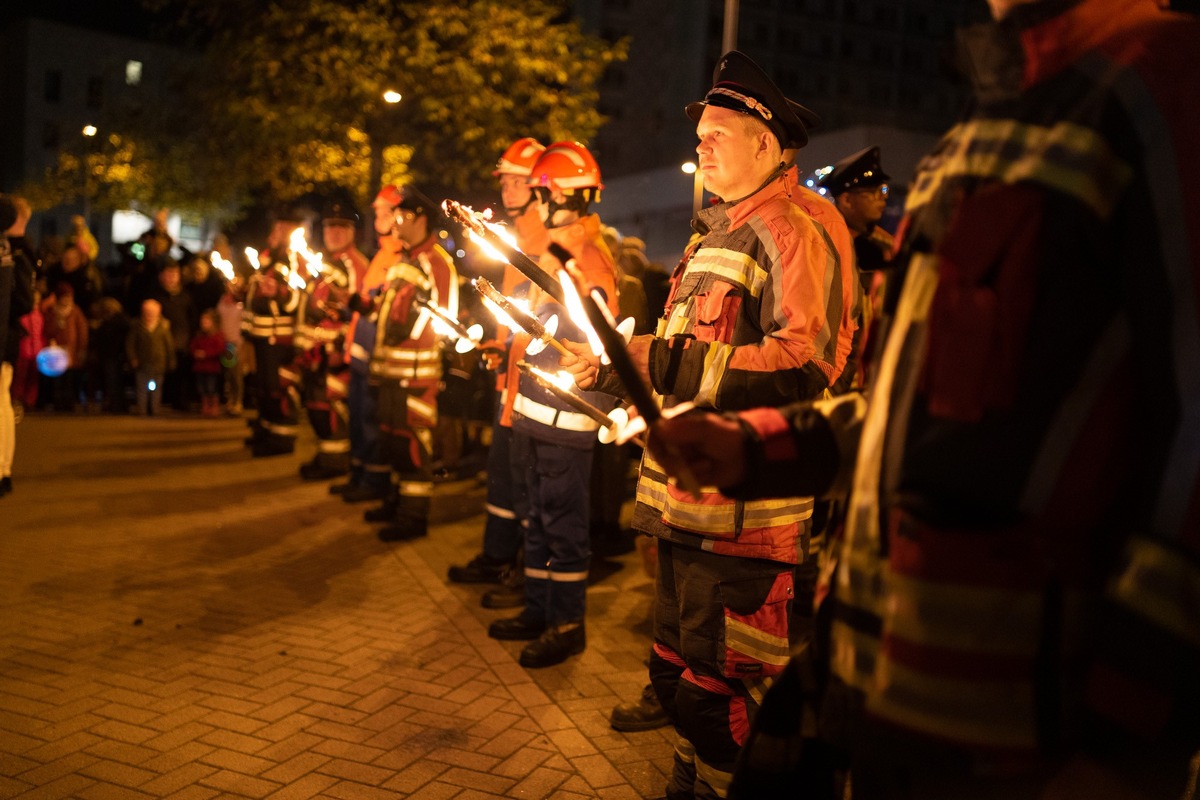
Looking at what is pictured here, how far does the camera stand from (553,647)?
5758 mm

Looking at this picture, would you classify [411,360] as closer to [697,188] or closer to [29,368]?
[697,188]

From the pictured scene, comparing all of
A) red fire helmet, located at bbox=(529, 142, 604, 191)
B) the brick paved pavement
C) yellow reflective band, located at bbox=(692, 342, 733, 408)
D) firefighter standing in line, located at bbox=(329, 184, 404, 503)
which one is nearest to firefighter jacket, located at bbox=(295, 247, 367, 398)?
firefighter standing in line, located at bbox=(329, 184, 404, 503)

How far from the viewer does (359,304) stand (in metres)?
9.48

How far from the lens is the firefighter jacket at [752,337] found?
136 inches

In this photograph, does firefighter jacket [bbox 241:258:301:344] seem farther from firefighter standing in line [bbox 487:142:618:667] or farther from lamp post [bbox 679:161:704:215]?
firefighter standing in line [bbox 487:142:618:667]

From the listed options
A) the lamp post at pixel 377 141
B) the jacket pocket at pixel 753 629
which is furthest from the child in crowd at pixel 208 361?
the jacket pocket at pixel 753 629

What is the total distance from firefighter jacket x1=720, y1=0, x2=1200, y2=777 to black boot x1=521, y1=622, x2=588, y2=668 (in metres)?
4.17

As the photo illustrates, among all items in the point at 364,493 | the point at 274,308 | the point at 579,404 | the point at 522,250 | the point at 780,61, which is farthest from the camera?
the point at 780,61

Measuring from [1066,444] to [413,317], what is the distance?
738cm

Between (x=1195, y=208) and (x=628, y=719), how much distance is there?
3.87 meters

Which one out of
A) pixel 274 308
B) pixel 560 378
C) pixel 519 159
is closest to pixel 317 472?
pixel 274 308

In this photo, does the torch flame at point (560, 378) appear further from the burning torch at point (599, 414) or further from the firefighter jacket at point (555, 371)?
the firefighter jacket at point (555, 371)

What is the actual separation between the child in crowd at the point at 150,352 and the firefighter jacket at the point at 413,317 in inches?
354

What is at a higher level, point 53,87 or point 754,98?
point 53,87
